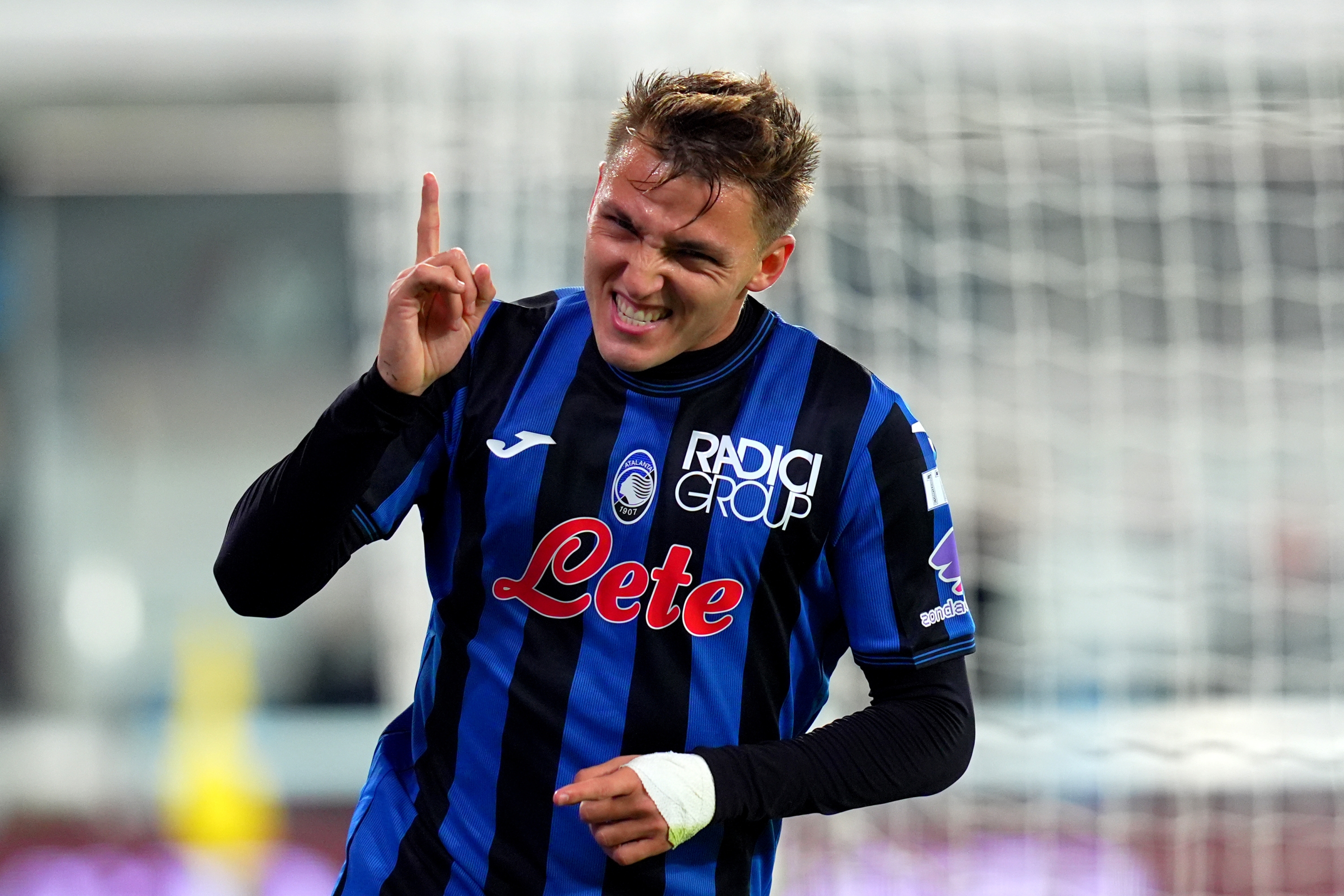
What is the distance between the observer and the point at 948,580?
1.65m

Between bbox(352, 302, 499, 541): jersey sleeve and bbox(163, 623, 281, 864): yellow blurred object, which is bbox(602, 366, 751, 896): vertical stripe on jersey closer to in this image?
bbox(352, 302, 499, 541): jersey sleeve

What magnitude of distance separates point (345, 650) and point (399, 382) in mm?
6884

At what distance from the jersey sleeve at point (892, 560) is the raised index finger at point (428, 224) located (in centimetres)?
58

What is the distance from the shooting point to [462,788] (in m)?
1.64

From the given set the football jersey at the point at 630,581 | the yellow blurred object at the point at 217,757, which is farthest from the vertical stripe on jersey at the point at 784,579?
the yellow blurred object at the point at 217,757

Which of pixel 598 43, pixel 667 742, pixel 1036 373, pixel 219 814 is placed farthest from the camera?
pixel 219 814

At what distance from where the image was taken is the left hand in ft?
4.58

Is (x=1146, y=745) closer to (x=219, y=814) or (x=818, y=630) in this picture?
(x=818, y=630)

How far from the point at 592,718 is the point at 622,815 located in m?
0.21

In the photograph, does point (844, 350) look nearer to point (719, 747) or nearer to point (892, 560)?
point (892, 560)

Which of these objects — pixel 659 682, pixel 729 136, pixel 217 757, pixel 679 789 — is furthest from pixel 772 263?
pixel 217 757

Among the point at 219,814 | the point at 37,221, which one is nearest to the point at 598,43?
the point at 219,814

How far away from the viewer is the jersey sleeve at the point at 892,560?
1.60m

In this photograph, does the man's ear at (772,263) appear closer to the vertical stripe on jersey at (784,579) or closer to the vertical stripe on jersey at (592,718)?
the vertical stripe on jersey at (784,579)
